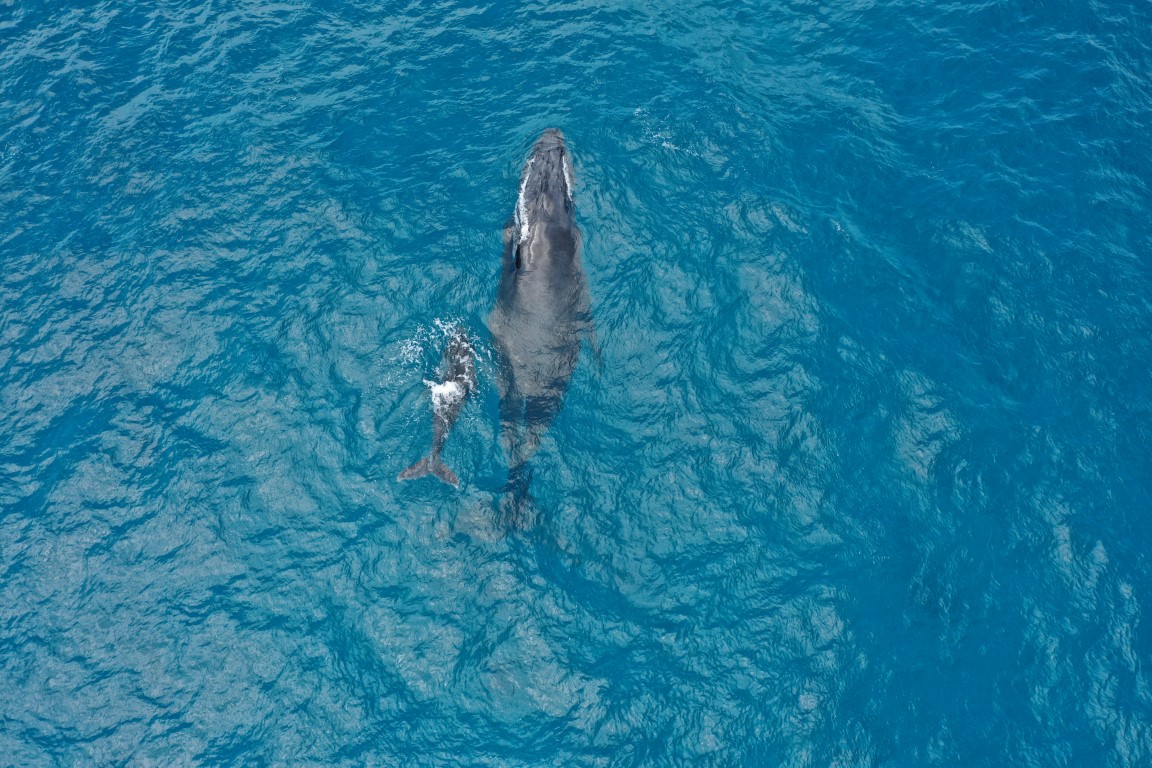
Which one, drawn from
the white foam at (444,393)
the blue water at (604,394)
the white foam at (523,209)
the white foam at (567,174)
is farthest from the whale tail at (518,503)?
the white foam at (567,174)

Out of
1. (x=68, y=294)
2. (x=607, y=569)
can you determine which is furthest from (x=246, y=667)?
(x=68, y=294)

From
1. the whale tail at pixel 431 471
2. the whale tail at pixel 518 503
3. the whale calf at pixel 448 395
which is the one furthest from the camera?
the whale calf at pixel 448 395

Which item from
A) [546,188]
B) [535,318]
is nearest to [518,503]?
[535,318]

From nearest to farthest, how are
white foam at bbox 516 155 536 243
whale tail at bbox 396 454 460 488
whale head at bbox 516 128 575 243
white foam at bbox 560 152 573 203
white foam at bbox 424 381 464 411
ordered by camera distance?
1. whale tail at bbox 396 454 460 488
2. white foam at bbox 424 381 464 411
3. white foam at bbox 516 155 536 243
4. whale head at bbox 516 128 575 243
5. white foam at bbox 560 152 573 203

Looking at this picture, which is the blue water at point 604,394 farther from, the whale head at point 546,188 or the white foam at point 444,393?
the whale head at point 546,188

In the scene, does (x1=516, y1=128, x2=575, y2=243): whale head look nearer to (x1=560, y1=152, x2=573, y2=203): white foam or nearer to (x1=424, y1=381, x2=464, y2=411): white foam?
(x1=560, y1=152, x2=573, y2=203): white foam

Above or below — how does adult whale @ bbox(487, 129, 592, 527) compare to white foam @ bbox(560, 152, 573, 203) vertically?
below

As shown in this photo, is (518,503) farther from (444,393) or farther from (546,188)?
(546,188)

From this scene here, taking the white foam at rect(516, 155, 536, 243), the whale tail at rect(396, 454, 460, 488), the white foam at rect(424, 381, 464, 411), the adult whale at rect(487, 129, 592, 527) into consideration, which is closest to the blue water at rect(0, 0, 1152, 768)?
the whale tail at rect(396, 454, 460, 488)
